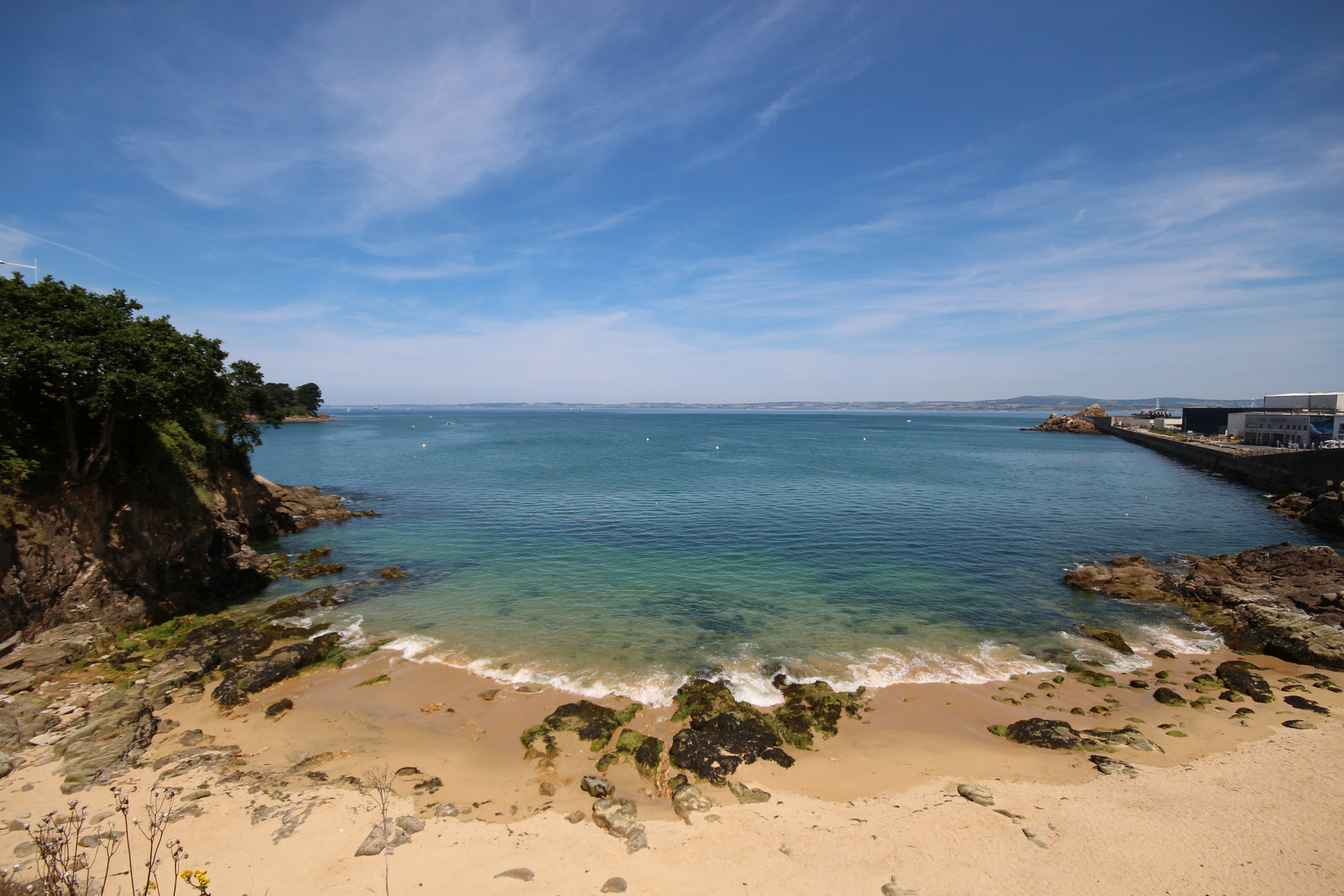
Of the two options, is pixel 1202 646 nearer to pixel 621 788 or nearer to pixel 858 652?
pixel 858 652

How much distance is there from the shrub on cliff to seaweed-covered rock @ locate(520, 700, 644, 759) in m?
16.5

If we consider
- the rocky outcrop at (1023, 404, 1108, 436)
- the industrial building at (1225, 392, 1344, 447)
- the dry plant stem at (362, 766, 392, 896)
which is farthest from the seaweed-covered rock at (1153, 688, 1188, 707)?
the rocky outcrop at (1023, 404, 1108, 436)

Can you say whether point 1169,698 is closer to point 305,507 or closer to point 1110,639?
point 1110,639

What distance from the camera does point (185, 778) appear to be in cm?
1185

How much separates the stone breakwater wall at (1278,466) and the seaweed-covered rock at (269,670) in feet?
206

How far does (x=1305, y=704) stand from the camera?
15.2 metres

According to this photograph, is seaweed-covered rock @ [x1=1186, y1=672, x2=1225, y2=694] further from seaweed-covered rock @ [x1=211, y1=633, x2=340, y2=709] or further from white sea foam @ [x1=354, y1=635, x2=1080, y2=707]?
seaweed-covered rock @ [x1=211, y1=633, x2=340, y2=709]

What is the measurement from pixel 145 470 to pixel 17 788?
13.6m

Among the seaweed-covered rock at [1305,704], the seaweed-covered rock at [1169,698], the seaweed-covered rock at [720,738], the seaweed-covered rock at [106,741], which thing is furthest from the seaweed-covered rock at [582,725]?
the seaweed-covered rock at [1305,704]

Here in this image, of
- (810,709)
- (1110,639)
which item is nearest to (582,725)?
(810,709)

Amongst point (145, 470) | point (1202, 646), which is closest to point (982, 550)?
point (1202, 646)

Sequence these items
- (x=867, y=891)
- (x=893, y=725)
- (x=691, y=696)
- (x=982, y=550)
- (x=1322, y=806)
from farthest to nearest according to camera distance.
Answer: (x=982, y=550) < (x=691, y=696) < (x=893, y=725) < (x=1322, y=806) < (x=867, y=891)

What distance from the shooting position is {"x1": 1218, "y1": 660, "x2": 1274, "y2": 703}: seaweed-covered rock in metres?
15.8

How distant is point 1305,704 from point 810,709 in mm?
13325
